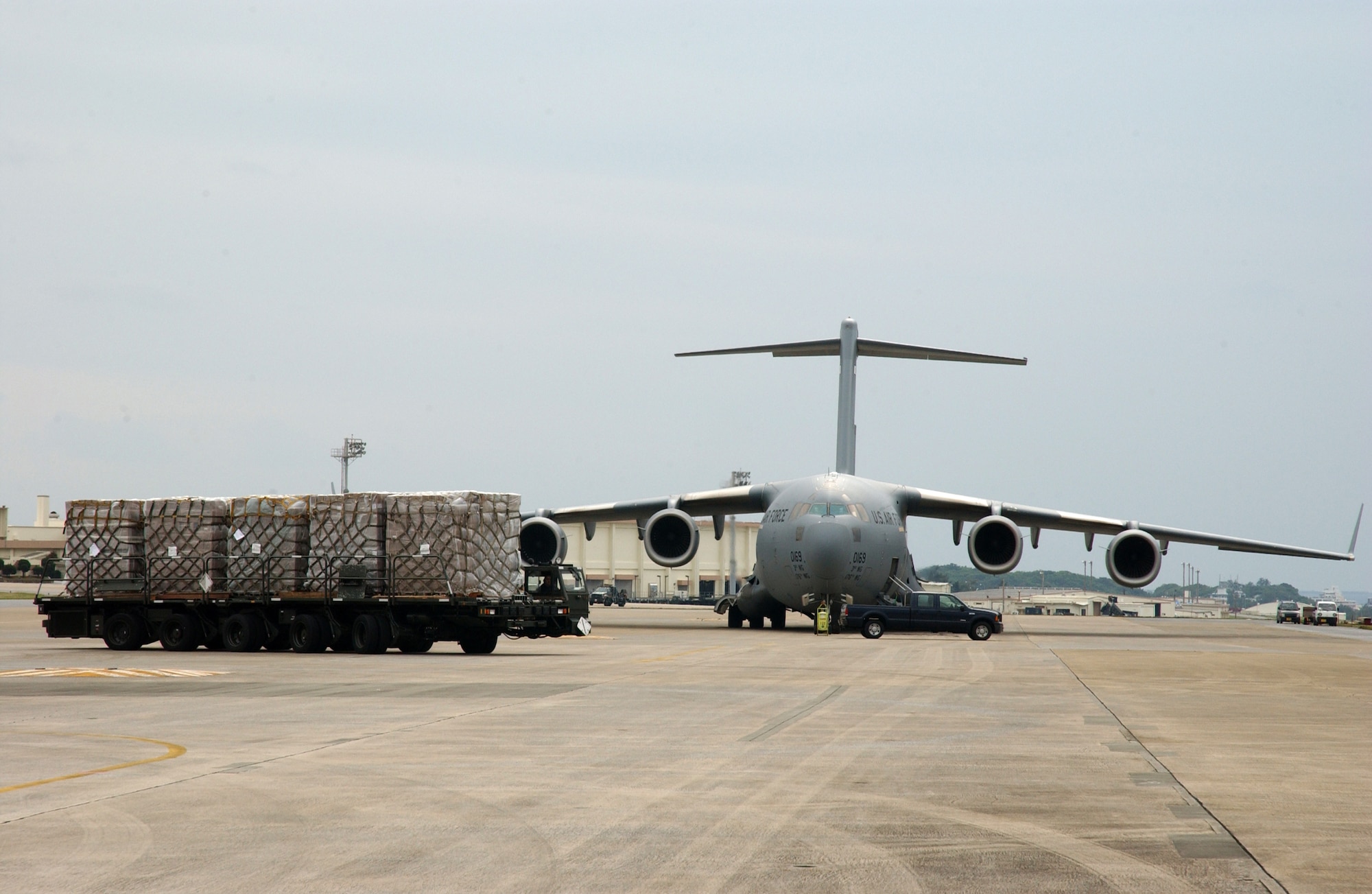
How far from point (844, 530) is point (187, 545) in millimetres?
15240

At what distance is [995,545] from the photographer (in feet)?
127

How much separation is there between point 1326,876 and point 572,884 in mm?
3679

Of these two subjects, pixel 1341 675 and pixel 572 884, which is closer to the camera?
pixel 572 884

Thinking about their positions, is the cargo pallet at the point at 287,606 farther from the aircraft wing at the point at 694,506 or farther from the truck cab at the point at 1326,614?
the truck cab at the point at 1326,614

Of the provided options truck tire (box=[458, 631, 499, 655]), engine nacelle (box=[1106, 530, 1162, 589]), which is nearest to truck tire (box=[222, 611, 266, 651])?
truck tire (box=[458, 631, 499, 655])

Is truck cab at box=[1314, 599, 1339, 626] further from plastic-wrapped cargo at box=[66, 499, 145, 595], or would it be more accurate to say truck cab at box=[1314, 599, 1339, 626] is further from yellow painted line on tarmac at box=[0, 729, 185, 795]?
yellow painted line on tarmac at box=[0, 729, 185, 795]

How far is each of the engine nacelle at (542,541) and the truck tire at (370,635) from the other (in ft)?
44.8

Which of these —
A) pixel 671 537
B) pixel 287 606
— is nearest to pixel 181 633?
pixel 287 606

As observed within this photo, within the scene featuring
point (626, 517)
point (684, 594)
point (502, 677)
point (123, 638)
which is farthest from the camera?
point (684, 594)

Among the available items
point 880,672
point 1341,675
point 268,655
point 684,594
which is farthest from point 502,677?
point 684,594

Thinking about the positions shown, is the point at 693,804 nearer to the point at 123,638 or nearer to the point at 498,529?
the point at 498,529

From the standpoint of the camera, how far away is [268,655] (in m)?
25.9

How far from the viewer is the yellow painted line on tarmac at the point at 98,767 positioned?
9.82 m

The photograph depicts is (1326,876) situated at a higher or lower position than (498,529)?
lower
